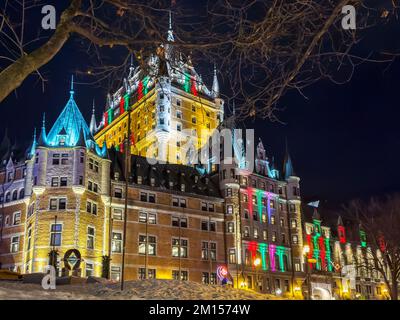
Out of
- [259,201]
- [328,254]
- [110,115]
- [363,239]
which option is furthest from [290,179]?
[110,115]

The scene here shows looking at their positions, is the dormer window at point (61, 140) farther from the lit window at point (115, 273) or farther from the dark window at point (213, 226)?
the dark window at point (213, 226)

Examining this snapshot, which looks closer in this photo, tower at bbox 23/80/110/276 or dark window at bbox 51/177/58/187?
tower at bbox 23/80/110/276

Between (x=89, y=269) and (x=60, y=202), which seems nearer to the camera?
(x=89, y=269)

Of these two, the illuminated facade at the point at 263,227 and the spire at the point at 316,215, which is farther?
the spire at the point at 316,215

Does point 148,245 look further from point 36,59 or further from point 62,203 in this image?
point 36,59

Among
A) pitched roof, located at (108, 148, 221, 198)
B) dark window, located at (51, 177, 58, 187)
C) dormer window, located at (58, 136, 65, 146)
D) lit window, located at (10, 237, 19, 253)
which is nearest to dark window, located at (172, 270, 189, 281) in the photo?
pitched roof, located at (108, 148, 221, 198)

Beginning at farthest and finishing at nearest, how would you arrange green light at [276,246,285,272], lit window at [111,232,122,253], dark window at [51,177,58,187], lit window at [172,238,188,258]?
green light at [276,246,285,272]
lit window at [172,238,188,258]
lit window at [111,232,122,253]
dark window at [51,177,58,187]

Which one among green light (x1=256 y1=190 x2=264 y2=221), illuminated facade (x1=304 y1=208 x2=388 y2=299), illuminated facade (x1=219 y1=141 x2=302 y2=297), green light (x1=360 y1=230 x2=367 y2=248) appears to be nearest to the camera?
illuminated facade (x1=219 y1=141 x2=302 y2=297)

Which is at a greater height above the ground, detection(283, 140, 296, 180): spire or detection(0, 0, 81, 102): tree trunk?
detection(283, 140, 296, 180): spire

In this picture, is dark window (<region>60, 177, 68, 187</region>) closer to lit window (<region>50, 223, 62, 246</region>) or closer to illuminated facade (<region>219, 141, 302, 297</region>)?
lit window (<region>50, 223, 62, 246</region>)

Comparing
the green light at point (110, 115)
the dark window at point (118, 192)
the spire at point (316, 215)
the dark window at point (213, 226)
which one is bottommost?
the dark window at point (213, 226)

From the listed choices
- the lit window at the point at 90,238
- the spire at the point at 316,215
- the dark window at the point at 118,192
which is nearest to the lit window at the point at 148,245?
the dark window at the point at 118,192
